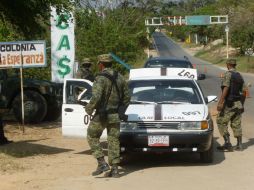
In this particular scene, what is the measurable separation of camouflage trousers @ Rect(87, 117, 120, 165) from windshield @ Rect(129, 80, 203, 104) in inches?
73.6

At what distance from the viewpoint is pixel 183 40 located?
152 meters

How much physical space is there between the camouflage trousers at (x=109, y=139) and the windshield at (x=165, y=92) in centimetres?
187

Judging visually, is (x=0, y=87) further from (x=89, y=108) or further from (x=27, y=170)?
(x=89, y=108)

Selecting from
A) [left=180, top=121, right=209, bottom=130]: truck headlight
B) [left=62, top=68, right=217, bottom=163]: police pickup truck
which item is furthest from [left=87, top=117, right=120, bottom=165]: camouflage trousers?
[left=180, top=121, right=209, bottom=130]: truck headlight

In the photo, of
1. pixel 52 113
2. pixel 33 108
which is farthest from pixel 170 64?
pixel 33 108

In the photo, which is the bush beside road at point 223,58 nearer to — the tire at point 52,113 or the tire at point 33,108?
the tire at point 52,113

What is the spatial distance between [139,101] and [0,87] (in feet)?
23.0

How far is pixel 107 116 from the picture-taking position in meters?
9.18

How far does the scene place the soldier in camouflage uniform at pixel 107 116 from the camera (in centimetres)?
913

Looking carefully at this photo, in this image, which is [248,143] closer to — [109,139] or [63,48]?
[109,139]

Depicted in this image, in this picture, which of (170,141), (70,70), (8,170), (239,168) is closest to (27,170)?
(8,170)

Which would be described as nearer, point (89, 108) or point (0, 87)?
point (89, 108)

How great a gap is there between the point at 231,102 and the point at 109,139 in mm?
3352

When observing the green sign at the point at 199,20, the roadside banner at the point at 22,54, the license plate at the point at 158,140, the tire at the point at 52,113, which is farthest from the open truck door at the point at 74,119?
the green sign at the point at 199,20
